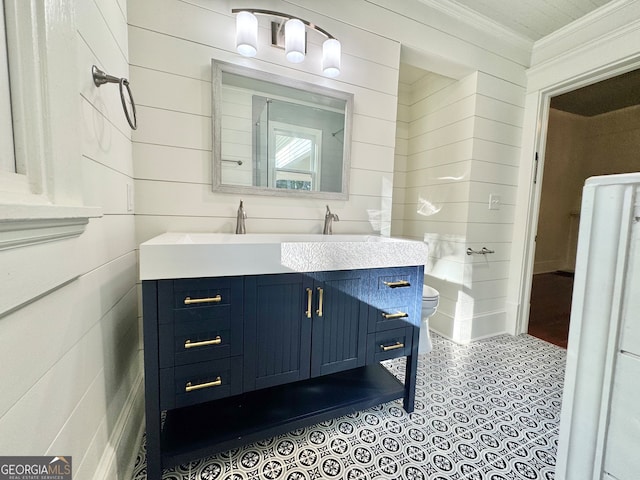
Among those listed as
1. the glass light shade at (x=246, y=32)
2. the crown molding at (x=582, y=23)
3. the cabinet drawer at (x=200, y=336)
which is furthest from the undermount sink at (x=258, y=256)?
the crown molding at (x=582, y=23)

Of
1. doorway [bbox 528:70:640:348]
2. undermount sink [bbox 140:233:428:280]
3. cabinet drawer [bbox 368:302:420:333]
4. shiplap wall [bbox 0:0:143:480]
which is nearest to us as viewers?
shiplap wall [bbox 0:0:143:480]

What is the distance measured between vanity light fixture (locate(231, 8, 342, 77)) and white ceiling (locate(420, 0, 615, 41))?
2.92ft

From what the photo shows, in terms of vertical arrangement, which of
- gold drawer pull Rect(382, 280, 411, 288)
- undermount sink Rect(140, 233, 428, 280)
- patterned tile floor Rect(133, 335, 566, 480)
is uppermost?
undermount sink Rect(140, 233, 428, 280)

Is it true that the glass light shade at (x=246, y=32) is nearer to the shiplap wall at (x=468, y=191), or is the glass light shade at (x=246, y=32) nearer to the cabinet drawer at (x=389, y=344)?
the cabinet drawer at (x=389, y=344)

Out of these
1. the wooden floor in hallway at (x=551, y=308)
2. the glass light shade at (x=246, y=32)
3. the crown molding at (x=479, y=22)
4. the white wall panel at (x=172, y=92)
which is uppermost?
the crown molding at (x=479, y=22)

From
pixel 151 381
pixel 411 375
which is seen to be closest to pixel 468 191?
pixel 411 375

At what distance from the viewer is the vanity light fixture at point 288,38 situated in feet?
4.50

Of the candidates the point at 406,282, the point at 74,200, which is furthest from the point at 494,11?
the point at 74,200

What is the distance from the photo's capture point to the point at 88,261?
2.65ft

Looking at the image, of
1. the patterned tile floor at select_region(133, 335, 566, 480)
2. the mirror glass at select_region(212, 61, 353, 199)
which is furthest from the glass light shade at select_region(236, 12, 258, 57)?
the patterned tile floor at select_region(133, 335, 566, 480)

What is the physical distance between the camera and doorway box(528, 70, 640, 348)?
12.4 ft

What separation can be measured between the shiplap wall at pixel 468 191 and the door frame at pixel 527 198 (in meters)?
0.06

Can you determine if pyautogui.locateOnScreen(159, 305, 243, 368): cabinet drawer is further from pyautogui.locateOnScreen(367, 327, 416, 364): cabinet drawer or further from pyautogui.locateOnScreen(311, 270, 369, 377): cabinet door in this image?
pyautogui.locateOnScreen(367, 327, 416, 364): cabinet drawer

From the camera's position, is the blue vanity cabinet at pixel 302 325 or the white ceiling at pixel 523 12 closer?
the blue vanity cabinet at pixel 302 325
